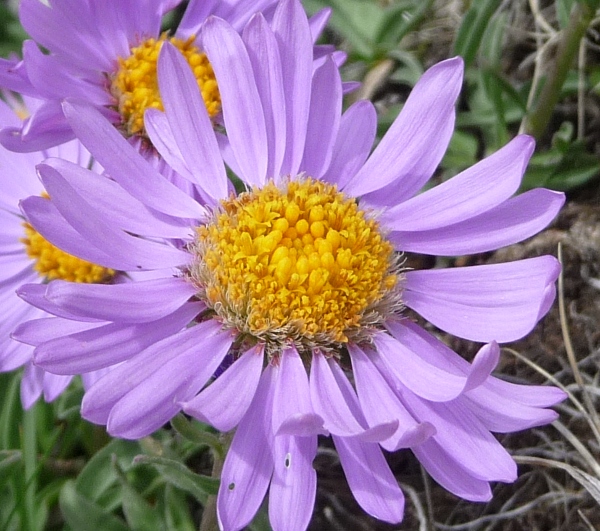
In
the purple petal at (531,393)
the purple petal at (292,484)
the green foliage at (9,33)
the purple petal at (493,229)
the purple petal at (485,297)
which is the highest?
the green foliage at (9,33)

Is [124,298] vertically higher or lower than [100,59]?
lower

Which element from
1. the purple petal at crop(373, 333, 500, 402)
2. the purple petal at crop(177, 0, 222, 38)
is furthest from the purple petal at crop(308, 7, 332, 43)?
the purple petal at crop(373, 333, 500, 402)

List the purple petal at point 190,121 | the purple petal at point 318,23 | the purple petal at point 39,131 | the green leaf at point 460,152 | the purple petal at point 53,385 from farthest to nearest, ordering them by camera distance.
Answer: the green leaf at point 460,152 → the purple petal at point 318,23 → the purple petal at point 53,385 → the purple petal at point 39,131 → the purple petal at point 190,121

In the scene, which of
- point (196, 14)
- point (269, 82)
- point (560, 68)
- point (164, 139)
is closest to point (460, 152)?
point (560, 68)

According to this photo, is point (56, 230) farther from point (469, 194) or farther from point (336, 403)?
point (469, 194)

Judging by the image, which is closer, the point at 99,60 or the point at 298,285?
the point at 298,285

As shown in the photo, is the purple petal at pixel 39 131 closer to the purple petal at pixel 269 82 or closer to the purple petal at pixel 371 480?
the purple petal at pixel 269 82

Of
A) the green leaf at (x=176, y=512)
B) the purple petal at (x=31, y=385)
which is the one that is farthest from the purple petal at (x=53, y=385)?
the green leaf at (x=176, y=512)

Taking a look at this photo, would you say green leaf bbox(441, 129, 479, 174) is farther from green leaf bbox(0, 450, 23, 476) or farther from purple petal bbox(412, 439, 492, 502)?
green leaf bbox(0, 450, 23, 476)
